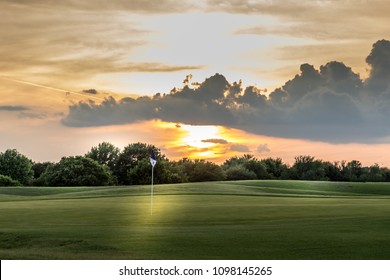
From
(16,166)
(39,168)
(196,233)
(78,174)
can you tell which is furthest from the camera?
(39,168)

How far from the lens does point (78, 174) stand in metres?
149

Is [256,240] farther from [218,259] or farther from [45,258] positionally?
[45,258]

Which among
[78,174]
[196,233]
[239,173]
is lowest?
[196,233]

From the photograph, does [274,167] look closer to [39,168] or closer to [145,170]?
[145,170]

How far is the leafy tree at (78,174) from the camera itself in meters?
148

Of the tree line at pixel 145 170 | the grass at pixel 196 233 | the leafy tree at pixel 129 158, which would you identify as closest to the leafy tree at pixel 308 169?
the tree line at pixel 145 170

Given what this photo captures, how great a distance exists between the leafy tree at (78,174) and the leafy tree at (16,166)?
73.2 ft

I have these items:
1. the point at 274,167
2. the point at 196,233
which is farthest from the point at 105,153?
the point at 196,233

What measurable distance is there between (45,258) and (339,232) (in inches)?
479

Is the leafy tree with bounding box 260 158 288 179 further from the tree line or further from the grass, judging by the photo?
the grass

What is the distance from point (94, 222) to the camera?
3859 cm

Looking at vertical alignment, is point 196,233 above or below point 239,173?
below

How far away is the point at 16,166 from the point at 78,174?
102ft
